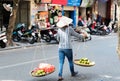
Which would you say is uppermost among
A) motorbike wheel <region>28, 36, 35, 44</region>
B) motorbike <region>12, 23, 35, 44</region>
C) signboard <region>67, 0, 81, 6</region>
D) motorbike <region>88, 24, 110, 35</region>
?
signboard <region>67, 0, 81, 6</region>

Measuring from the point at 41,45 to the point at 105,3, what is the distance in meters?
20.5

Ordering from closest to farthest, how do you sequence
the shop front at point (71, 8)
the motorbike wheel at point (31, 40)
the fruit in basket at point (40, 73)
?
1. the fruit in basket at point (40, 73)
2. the motorbike wheel at point (31, 40)
3. the shop front at point (71, 8)

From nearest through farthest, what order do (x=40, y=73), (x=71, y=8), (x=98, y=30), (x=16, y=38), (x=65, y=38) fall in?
(x=40, y=73) < (x=65, y=38) < (x=16, y=38) < (x=98, y=30) < (x=71, y=8)

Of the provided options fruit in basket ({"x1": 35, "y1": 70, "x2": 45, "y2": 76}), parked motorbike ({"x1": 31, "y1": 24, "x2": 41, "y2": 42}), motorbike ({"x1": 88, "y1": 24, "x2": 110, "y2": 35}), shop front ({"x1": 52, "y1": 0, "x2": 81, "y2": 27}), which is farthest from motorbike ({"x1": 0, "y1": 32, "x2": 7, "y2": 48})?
shop front ({"x1": 52, "y1": 0, "x2": 81, "y2": 27})

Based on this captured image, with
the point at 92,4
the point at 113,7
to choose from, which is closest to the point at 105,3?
the point at 113,7

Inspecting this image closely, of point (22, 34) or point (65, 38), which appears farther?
point (22, 34)

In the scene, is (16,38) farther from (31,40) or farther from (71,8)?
(71,8)

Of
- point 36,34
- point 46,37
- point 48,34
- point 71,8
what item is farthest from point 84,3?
point 36,34

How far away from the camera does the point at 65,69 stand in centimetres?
1208

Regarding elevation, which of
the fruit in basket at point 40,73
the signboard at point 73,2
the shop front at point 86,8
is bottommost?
the fruit in basket at point 40,73

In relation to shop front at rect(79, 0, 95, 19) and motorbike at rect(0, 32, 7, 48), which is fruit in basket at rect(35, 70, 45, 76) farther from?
shop front at rect(79, 0, 95, 19)

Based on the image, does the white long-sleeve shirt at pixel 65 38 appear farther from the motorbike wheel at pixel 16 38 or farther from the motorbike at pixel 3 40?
the motorbike wheel at pixel 16 38

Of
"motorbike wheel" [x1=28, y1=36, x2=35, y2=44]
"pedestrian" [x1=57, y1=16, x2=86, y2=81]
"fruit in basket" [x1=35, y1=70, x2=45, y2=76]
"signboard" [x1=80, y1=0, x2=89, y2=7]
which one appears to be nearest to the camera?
"fruit in basket" [x1=35, y1=70, x2=45, y2=76]

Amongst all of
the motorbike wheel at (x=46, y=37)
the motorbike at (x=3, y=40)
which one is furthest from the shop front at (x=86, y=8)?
the motorbike at (x=3, y=40)
